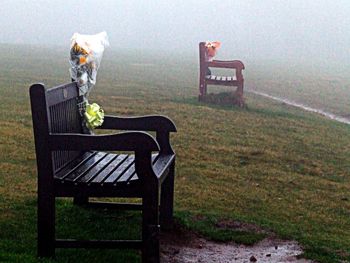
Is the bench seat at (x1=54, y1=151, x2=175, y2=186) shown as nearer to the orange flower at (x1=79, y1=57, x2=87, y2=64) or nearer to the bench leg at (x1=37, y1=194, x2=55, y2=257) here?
the bench leg at (x1=37, y1=194, x2=55, y2=257)

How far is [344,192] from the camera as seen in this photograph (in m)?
10.0

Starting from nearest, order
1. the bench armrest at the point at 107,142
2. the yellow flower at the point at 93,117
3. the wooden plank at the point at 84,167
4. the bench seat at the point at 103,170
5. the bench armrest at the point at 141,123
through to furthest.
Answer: the bench armrest at the point at 107,142 < the bench seat at the point at 103,170 < the wooden plank at the point at 84,167 < the yellow flower at the point at 93,117 < the bench armrest at the point at 141,123

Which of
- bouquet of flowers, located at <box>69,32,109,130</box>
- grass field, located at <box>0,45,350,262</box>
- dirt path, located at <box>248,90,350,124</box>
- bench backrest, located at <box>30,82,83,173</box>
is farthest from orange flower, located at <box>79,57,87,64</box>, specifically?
dirt path, located at <box>248,90,350,124</box>

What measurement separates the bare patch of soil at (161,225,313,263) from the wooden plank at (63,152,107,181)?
2.97 feet

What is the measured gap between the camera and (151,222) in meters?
5.52

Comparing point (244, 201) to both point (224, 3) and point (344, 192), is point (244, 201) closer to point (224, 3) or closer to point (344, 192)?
point (344, 192)

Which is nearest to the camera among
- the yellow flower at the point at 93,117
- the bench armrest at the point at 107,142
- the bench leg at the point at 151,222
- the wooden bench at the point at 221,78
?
the bench armrest at the point at 107,142

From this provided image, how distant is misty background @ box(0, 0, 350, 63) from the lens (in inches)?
4296

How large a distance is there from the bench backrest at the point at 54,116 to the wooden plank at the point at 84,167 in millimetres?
125

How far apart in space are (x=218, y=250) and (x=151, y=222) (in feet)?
4.54

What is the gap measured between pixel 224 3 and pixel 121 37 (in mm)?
27606

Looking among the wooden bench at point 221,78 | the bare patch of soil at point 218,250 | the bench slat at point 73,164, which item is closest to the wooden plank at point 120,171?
the bench slat at point 73,164

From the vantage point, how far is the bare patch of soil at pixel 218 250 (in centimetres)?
643

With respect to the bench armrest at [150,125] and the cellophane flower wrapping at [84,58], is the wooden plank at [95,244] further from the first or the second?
the cellophane flower wrapping at [84,58]
